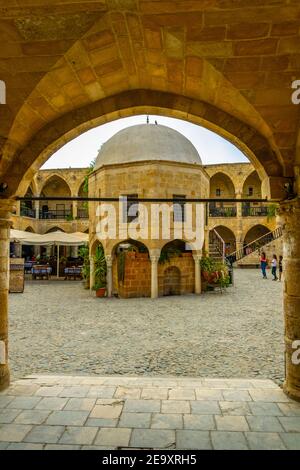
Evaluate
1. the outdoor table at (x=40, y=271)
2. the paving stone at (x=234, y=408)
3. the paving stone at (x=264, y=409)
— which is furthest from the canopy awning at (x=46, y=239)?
the paving stone at (x=264, y=409)

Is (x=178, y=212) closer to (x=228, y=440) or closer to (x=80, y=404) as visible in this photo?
(x=80, y=404)

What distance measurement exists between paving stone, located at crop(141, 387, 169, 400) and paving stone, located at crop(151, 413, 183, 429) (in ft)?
1.57

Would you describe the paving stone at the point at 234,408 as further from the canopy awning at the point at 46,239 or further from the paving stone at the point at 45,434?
the canopy awning at the point at 46,239

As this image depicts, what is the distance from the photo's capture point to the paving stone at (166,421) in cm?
330

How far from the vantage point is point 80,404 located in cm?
380

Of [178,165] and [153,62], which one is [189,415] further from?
[178,165]

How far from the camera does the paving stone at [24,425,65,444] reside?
303 centimetres

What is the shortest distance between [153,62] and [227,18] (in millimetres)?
981

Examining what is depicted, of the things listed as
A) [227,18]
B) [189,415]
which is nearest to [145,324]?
[189,415]

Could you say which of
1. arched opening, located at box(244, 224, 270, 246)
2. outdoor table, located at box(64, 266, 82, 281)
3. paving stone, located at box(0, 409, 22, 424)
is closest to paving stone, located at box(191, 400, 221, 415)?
paving stone, located at box(0, 409, 22, 424)

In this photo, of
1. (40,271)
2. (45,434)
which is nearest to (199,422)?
(45,434)

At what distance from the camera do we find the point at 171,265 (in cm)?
1384

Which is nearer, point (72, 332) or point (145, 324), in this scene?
point (72, 332)

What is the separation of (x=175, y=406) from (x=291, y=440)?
1.25 m
